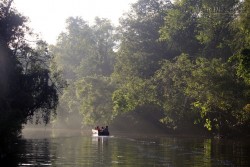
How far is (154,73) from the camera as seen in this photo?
2985 inches

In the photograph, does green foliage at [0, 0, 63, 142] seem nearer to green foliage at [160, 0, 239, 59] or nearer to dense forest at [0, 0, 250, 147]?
dense forest at [0, 0, 250, 147]

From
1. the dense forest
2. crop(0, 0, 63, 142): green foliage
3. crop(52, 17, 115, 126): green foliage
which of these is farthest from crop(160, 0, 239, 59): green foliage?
crop(0, 0, 63, 142): green foliage

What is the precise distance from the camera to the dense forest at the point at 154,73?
43656mm

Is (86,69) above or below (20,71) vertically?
above

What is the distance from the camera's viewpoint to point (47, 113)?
48906mm

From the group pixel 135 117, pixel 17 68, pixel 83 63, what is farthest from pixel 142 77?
pixel 17 68

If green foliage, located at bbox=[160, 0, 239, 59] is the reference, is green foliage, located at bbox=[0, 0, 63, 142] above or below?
below

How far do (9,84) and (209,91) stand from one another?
27977mm

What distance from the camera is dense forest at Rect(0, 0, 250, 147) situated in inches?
1719

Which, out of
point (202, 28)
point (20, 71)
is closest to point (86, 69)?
point (202, 28)

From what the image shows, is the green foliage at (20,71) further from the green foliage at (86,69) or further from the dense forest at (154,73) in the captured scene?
the green foliage at (86,69)

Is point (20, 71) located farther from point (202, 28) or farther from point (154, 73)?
point (202, 28)

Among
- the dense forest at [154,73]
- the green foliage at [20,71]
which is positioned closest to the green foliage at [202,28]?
the dense forest at [154,73]

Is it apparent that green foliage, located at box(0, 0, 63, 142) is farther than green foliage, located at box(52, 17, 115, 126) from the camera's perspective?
No
